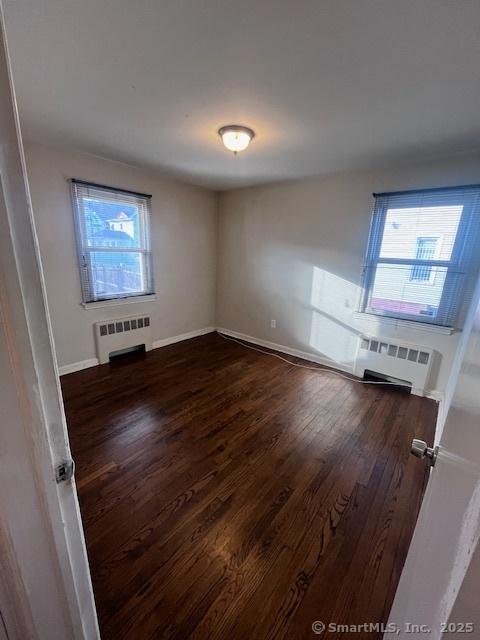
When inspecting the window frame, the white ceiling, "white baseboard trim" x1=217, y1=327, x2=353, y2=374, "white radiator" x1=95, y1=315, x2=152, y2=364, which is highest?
the white ceiling

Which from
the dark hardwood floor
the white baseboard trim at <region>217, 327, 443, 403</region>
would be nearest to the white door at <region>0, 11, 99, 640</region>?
the dark hardwood floor

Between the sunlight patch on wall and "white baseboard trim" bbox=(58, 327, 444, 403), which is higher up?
the sunlight patch on wall

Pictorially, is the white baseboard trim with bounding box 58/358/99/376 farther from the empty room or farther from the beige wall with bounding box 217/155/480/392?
the beige wall with bounding box 217/155/480/392

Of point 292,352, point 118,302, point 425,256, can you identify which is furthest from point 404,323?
point 118,302

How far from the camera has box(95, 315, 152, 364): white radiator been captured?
3230mm

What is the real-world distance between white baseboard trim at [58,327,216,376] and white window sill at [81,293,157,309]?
64 centimetres

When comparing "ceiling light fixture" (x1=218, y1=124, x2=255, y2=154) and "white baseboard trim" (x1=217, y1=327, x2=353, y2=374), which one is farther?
"white baseboard trim" (x1=217, y1=327, x2=353, y2=374)

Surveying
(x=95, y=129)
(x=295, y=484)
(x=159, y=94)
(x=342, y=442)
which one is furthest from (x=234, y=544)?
(x=95, y=129)

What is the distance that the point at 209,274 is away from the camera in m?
4.46

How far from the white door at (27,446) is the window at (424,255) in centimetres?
310

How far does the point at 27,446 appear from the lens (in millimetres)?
506

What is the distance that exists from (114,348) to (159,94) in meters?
2.70

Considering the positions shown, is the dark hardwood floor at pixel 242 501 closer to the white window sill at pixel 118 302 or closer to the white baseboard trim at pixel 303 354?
the white baseboard trim at pixel 303 354

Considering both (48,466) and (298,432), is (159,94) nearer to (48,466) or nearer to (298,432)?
(48,466)
